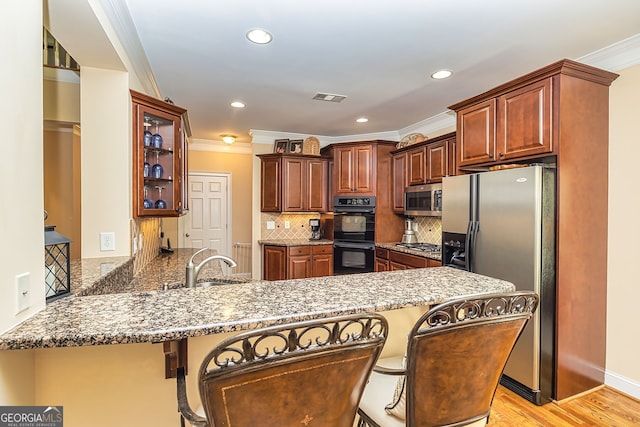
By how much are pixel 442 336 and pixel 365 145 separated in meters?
4.03

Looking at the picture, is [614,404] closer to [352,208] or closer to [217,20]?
[352,208]

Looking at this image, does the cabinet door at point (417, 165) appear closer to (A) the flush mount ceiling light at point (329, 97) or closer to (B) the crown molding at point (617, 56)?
(A) the flush mount ceiling light at point (329, 97)

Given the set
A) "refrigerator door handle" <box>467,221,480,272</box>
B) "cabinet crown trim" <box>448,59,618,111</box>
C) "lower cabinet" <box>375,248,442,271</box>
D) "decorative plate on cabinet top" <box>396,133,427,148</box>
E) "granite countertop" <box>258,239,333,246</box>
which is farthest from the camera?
"granite countertop" <box>258,239,333,246</box>

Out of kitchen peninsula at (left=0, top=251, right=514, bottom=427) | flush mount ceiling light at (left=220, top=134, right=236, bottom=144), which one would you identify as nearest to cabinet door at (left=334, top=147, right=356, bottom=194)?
flush mount ceiling light at (left=220, top=134, right=236, bottom=144)

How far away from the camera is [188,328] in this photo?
2.77 feet

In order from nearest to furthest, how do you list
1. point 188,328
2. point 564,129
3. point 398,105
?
point 188,328, point 564,129, point 398,105

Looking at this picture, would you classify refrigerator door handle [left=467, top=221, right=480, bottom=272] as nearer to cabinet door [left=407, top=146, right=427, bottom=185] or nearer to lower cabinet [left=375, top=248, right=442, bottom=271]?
lower cabinet [left=375, top=248, right=442, bottom=271]

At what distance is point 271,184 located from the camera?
5012 millimetres

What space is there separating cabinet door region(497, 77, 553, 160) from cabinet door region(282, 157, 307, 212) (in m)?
2.94

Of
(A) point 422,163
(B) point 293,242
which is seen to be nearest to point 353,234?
(B) point 293,242

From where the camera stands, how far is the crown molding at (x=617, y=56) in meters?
2.30

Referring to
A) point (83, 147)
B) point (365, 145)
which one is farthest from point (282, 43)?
point (365, 145)

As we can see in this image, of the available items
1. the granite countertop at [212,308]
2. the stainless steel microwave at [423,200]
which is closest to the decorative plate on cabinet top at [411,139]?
the stainless steel microwave at [423,200]

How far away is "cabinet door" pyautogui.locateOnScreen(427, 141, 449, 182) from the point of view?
3.74 m
